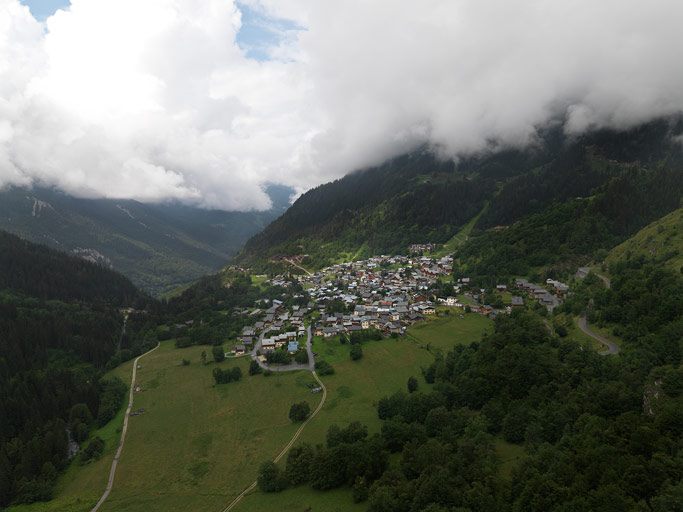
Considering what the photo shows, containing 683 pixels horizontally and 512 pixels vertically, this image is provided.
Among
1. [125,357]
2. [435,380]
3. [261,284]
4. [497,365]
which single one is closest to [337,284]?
[261,284]

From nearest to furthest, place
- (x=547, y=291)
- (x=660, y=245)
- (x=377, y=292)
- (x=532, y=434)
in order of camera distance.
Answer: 1. (x=532, y=434)
2. (x=660, y=245)
3. (x=547, y=291)
4. (x=377, y=292)

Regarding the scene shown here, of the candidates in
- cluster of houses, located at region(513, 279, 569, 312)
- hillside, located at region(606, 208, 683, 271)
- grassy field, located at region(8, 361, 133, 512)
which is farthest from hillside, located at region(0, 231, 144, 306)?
hillside, located at region(606, 208, 683, 271)

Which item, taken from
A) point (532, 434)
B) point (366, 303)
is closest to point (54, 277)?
point (366, 303)

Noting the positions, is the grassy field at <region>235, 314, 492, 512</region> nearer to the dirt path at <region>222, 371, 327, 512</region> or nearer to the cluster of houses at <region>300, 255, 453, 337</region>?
the dirt path at <region>222, 371, 327, 512</region>

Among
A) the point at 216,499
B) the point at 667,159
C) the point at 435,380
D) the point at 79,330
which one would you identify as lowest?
the point at 216,499

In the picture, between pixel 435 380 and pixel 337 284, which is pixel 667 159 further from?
pixel 435 380

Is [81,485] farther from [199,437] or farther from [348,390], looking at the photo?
[348,390]

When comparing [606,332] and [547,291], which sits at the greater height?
[547,291]
